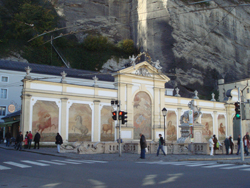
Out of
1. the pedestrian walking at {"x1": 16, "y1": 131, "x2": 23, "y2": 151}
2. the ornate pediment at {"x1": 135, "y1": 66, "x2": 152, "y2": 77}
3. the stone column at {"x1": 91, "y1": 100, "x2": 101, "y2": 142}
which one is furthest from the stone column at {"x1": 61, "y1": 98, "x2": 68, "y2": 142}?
the ornate pediment at {"x1": 135, "y1": 66, "x2": 152, "y2": 77}

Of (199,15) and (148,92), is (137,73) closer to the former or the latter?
(148,92)

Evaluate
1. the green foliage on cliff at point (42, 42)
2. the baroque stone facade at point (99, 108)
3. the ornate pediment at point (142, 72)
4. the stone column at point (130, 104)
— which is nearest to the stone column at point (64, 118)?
the baroque stone facade at point (99, 108)

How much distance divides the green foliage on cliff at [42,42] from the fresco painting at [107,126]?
92.7ft

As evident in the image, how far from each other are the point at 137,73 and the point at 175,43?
2734cm

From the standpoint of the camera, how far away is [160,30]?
2388 inches

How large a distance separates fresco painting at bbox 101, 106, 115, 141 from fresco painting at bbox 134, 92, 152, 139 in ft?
9.33

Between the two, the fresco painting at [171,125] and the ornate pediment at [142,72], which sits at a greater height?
the ornate pediment at [142,72]

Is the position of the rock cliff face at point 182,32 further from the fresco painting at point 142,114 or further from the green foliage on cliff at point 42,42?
the fresco painting at point 142,114

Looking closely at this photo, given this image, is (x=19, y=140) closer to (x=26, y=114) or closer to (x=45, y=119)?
(x=26, y=114)

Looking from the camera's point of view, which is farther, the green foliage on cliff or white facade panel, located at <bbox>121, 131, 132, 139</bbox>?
the green foliage on cliff

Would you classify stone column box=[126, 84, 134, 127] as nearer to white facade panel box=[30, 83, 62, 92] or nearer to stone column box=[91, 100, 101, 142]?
stone column box=[91, 100, 101, 142]

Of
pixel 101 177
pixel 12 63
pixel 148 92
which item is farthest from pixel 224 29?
pixel 101 177

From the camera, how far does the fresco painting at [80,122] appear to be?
3033 centimetres

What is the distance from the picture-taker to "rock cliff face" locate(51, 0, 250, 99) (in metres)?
59.8
